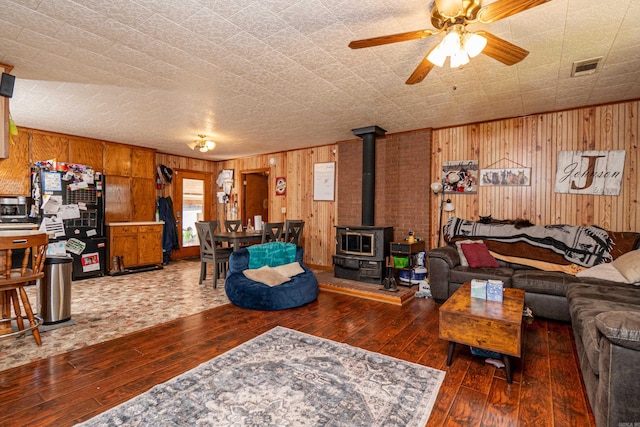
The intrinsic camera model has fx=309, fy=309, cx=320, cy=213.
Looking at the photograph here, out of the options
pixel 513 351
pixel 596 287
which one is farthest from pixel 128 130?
pixel 596 287

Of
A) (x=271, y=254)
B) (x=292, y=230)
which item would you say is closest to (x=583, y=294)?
(x=271, y=254)

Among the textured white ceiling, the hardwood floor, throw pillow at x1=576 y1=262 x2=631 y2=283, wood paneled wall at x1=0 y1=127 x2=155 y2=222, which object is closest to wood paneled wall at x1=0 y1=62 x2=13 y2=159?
the textured white ceiling

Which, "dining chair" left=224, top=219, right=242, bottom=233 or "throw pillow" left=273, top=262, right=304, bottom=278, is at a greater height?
"dining chair" left=224, top=219, right=242, bottom=233

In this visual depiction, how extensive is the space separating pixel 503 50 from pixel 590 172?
2.88 m

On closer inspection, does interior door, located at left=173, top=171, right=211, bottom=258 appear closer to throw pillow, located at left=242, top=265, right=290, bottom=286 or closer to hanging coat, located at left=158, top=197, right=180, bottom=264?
hanging coat, located at left=158, top=197, right=180, bottom=264

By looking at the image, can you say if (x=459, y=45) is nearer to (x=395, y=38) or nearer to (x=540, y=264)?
(x=395, y=38)

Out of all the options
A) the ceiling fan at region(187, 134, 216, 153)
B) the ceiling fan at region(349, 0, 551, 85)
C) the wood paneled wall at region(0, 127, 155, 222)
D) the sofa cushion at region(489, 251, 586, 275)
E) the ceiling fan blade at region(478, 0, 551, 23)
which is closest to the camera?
the ceiling fan blade at region(478, 0, 551, 23)

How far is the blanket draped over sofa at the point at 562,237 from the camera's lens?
3.50 meters

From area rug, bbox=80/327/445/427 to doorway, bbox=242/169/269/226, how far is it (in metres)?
5.32

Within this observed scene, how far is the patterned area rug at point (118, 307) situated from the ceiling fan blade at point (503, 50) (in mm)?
3704

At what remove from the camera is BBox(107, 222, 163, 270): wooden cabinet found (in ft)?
18.1

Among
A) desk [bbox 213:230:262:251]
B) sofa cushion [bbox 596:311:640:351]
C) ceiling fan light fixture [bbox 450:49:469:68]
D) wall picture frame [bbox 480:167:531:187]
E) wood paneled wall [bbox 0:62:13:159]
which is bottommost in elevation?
sofa cushion [bbox 596:311:640:351]

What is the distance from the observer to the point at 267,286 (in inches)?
145

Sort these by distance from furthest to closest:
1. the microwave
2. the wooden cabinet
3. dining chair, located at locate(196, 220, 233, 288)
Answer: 1. the wooden cabinet
2. dining chair, located at locate(196, 220, 233, 288)
3. the microwave
